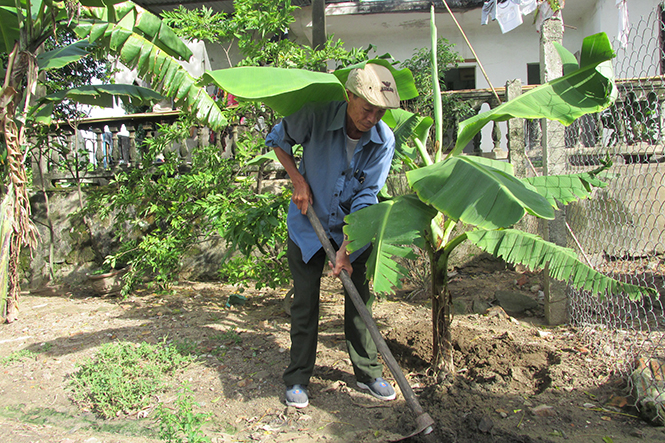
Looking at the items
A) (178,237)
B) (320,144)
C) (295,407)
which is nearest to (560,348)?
(295,407)

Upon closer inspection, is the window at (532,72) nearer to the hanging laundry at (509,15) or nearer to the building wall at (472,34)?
the building wall at (472,34)

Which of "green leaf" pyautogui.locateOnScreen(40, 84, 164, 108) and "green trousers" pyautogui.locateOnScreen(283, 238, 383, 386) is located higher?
"green leaf" pyautogui.locateOnScreen(40, 84, 164, 108)

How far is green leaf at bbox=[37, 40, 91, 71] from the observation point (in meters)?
4.65

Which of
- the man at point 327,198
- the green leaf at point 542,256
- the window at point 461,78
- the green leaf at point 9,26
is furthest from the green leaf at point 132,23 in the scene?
the window at point 461,78

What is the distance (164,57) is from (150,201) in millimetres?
1647

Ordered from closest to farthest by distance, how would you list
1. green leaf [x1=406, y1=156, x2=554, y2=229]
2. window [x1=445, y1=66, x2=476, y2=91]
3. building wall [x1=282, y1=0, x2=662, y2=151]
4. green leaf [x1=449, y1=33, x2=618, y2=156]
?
green leaf [x1=406, y1=156, x2=554, y2=229]
green leaf [x1=449, y1=33, x2=618, y2=156]
building wall [x1=282, y1=0, x2=662, y2=151]
window [x1=445, y1=66, x2=476, y2=91]

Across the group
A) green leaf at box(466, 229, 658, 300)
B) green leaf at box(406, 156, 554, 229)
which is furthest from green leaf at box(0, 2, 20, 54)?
green leaf at box(466, 229, 658, 300)

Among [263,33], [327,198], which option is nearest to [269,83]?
[327,198]

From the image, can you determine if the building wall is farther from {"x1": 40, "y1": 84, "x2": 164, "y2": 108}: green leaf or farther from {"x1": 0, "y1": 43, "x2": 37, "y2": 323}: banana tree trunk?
{"x1": 0, "y1": 43, "x2": 37, "y2": 323}: banana tree trunk

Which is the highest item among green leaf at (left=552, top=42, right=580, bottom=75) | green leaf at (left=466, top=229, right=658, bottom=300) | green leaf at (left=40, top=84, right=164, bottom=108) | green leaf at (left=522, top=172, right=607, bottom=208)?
green leaf at (left=40, top=84, right=164, bottom=108)

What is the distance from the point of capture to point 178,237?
4.76m

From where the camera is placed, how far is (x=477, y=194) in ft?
6.17

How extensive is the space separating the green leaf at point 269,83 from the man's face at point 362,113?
0.09m

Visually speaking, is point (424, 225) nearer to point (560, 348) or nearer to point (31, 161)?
point (560, 348)
